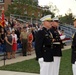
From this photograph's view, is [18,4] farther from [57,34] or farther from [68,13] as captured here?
[57,34]

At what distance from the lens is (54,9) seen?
59812mm

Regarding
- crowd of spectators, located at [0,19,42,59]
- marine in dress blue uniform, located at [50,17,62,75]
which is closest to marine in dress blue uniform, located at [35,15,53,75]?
marine in dress blue uniform, located at [50,17,62,75]

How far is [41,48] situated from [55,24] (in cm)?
120

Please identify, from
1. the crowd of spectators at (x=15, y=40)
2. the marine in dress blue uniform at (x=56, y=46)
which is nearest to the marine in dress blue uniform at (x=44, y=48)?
the marine in dress blue uniform at (x=56, y=46)

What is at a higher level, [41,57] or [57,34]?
[57,34]

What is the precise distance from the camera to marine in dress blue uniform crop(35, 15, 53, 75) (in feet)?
22.4

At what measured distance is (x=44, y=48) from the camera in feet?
22.8

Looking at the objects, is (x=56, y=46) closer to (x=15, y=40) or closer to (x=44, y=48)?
(x=44, y=48)

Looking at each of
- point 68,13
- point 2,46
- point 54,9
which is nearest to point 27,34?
point 2,46

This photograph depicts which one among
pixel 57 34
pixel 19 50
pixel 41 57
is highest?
pixel 57 34

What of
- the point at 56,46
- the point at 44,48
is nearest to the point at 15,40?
the point at 56,46

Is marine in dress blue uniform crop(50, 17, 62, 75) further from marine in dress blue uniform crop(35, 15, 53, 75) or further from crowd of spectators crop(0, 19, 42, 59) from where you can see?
crowd of spectators crop(0, 19, 42, 59)

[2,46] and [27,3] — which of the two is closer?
[2,46]

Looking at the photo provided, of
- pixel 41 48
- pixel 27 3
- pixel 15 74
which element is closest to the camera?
pixel 41 48
